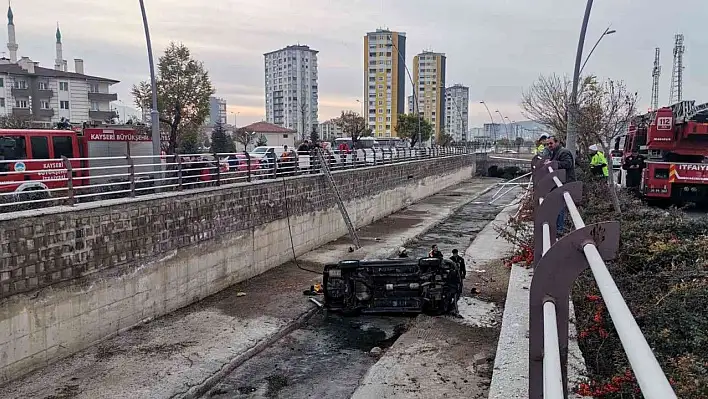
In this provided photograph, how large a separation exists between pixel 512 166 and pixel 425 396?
175ft

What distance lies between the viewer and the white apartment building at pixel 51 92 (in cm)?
5716

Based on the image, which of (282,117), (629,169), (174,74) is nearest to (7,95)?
(174,74)

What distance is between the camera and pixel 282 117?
416ft

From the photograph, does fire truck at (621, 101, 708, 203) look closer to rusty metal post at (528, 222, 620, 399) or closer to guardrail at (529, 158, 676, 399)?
guardrail at (529, 158, 676, 399)

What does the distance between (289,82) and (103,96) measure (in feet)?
206

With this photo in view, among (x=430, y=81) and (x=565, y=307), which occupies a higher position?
(x=430, y=81)

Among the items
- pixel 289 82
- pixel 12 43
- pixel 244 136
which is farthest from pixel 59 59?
pixel 289 82

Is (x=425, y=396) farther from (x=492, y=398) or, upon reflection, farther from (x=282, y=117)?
(x=282, y=117)

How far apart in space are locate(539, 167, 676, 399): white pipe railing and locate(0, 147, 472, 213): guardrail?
794cm

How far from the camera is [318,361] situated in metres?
8.71

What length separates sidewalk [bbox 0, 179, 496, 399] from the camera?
291 inches

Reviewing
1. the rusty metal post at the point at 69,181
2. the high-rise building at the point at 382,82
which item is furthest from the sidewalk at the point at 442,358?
the high-rise building at the point at 382,82

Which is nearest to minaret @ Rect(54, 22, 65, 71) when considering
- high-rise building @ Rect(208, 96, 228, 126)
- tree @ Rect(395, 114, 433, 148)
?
high-rise building @ Rect(208, 96, 228, 126)

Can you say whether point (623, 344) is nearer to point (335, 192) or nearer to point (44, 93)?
point (335, 192)
